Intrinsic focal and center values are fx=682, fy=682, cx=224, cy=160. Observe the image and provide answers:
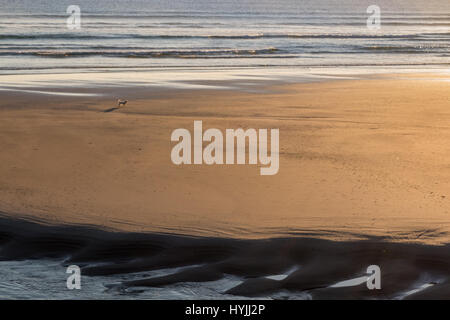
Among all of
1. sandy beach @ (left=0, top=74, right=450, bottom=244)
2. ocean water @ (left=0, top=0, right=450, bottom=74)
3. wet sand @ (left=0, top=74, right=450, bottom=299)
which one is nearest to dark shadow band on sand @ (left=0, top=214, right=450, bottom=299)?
wet sand @ (left=0, top=74, right=450, bottom=299)

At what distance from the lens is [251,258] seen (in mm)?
6441

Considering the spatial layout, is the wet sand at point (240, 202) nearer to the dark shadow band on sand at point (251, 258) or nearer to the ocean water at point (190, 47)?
the dark shadow band on sand at point (251, 258)

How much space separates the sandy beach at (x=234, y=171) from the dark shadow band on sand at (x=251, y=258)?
27 centimetres

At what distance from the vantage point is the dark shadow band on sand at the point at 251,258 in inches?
229

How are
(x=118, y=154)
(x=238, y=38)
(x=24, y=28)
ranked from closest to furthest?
(x=118, y=154), (x=238, y=38), (x=24, y=28)

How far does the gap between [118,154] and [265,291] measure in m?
5.18

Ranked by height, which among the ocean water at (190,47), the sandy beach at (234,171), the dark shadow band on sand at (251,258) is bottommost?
the dark shadow band on sand at (251,258)

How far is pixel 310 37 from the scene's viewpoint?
1640 inches

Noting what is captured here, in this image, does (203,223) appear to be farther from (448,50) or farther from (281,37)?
(281,37)

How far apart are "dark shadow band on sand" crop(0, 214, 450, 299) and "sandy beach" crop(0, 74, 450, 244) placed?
10.8 inches

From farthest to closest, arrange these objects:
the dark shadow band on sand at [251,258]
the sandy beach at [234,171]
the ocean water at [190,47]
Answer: the ocean water at [190,47] → the sandy beach at [234,171] → the dark shadow band on sand at [251,258]

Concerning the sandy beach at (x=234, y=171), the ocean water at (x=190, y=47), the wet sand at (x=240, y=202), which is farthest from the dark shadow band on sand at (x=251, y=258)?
the ocean water at (x=190, y=47)
